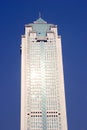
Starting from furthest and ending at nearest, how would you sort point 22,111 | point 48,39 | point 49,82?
point 48,39 < point 49,82 < point 22,111

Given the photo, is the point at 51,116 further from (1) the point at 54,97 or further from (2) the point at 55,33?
(2) the point at 55,33

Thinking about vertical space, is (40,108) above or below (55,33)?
below

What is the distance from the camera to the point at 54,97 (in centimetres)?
10762

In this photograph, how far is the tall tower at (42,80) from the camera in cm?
10288

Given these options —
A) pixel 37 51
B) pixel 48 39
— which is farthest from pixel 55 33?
pixel 37 51

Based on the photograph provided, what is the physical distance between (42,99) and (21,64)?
19.3 m

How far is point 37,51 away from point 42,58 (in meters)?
4.21

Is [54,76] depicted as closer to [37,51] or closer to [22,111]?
[37,51]

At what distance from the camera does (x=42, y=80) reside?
112438 millimetres

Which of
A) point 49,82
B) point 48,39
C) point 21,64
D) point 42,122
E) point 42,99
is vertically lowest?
point 42,122

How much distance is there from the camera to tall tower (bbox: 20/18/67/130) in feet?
338

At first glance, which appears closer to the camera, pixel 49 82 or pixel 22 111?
pixel 22 111

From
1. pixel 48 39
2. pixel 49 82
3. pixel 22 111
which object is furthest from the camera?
pixel 48 39

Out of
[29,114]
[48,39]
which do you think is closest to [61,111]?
[29,114]
